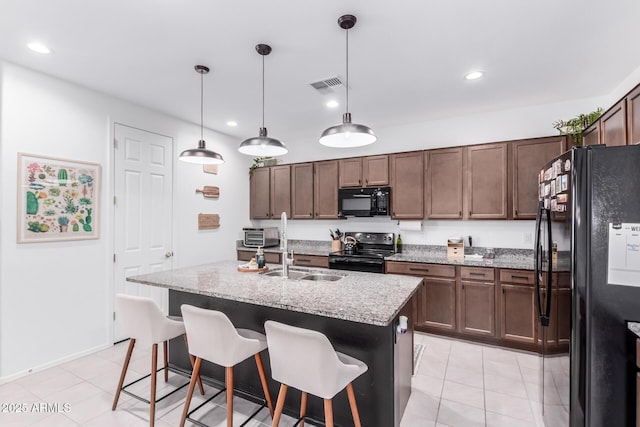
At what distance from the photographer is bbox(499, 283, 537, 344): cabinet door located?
3062 millimetres

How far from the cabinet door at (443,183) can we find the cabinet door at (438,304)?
836 mm

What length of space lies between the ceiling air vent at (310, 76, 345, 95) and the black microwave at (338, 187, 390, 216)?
5.00 feet

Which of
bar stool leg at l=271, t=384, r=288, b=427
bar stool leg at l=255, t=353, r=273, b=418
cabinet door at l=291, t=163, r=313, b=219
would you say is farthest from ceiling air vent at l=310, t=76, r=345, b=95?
bar stool leg at l=271, t=384, r=288, b=427

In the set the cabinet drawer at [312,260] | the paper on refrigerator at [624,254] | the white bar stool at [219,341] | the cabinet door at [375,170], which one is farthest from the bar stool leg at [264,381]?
the cabinet door at [375,170]

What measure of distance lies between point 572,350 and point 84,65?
412 centimetres

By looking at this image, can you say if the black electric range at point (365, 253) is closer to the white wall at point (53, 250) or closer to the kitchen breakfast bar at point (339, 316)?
the kitchen breakfast bar at point (339, 316)

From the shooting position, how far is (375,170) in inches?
165

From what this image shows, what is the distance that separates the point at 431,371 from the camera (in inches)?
109

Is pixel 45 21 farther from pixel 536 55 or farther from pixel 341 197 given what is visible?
pixel 536 55

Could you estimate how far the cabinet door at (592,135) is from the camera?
2734 mm

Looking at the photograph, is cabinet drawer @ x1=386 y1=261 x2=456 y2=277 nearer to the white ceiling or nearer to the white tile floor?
Result: the white tile floor

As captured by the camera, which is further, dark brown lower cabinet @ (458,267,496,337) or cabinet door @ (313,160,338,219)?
cabinet door @ (313,160,338,219)

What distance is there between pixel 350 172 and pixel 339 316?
3.08 metres

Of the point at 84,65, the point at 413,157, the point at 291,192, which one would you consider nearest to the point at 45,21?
the point at 84,65
